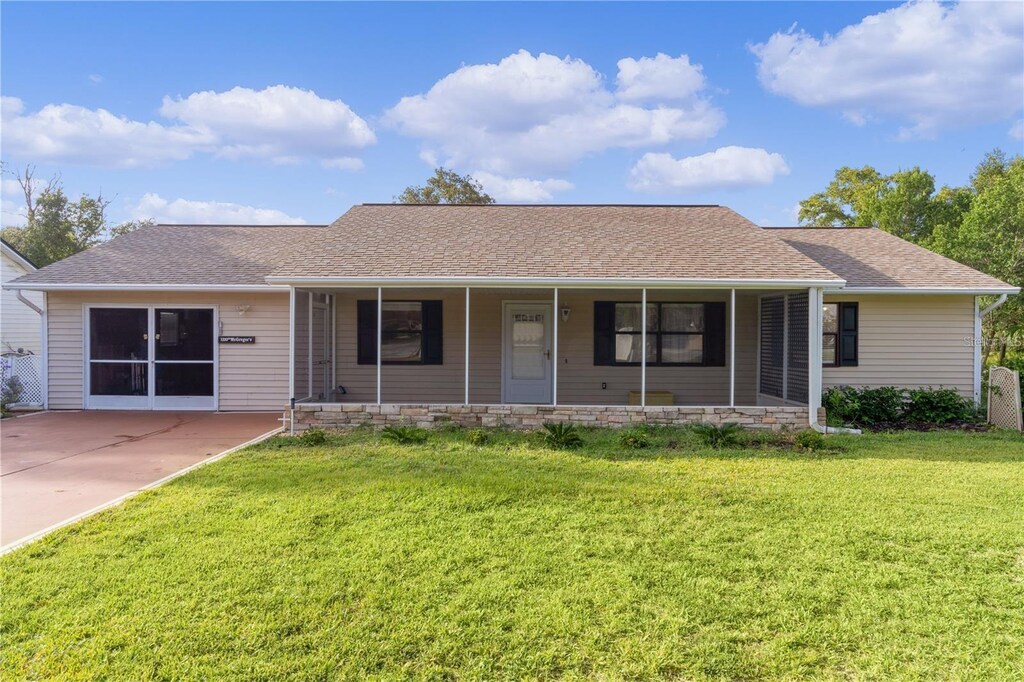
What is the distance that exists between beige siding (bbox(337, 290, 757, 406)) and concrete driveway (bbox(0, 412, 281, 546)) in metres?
2.77

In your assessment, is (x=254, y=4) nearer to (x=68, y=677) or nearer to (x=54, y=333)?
(x=54, y=333)

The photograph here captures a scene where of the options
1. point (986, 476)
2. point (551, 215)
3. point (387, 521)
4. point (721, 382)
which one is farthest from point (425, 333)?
point (986, 476)

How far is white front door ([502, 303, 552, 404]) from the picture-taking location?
1166 cm

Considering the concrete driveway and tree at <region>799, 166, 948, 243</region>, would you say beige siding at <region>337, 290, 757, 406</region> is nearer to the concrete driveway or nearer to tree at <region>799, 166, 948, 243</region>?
the concrete driveway

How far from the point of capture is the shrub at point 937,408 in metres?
10.1

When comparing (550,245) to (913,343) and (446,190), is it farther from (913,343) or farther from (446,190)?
(446,190)

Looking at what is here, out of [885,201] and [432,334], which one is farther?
[885,201]

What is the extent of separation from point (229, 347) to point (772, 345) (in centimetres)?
1048

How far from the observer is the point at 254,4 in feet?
38.3

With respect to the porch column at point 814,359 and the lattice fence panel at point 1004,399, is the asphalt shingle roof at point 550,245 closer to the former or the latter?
the porch column at point 814,359

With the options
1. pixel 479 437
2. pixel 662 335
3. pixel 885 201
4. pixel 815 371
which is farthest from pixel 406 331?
pixel 885 201

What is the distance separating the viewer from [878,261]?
1176cm

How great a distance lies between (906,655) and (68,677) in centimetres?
420

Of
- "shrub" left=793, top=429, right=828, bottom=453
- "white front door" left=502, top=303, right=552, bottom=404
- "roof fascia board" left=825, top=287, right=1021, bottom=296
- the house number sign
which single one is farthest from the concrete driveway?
"roof fascia board" left=825, top=287, right=1021, bottom=296
